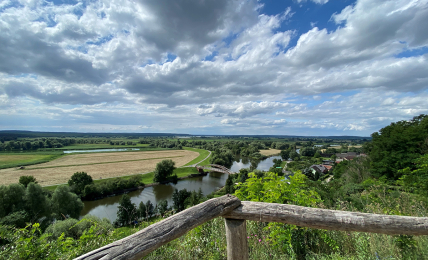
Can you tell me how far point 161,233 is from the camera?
139 centimetres

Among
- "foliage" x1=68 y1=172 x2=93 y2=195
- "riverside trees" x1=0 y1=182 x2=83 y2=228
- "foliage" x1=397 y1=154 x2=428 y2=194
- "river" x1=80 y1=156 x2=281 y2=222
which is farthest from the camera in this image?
"foliage" x1=68 y1=172 x2=93 y2=195

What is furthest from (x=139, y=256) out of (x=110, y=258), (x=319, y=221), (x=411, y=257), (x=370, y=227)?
(x=411, y=257)

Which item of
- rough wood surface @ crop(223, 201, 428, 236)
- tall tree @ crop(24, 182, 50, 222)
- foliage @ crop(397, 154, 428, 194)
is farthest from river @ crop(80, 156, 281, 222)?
foliage @ crop(397, 154, 428, 194)

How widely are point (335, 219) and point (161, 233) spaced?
159cm

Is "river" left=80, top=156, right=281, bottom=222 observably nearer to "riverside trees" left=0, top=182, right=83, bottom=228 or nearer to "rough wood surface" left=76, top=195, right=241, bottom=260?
"riverside trees" left=0, top=182, right=83, bottom=228

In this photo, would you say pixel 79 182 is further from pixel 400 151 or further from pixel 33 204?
pixel 400 151

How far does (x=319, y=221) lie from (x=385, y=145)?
2436 centimetres

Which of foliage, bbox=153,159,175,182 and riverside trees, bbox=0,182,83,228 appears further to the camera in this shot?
foliage, bbox=153,159,175,182

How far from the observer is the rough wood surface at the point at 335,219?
1700 mm

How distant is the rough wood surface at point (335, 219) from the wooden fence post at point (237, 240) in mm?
103

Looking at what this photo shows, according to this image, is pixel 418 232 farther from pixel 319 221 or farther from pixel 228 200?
pixel 228 200

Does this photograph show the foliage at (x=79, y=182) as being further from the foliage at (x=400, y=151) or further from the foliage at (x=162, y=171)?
the foliage at (x=400, y=151)

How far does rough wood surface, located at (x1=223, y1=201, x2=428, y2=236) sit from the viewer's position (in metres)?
1.70

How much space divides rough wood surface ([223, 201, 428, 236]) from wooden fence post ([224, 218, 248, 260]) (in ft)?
0.34
